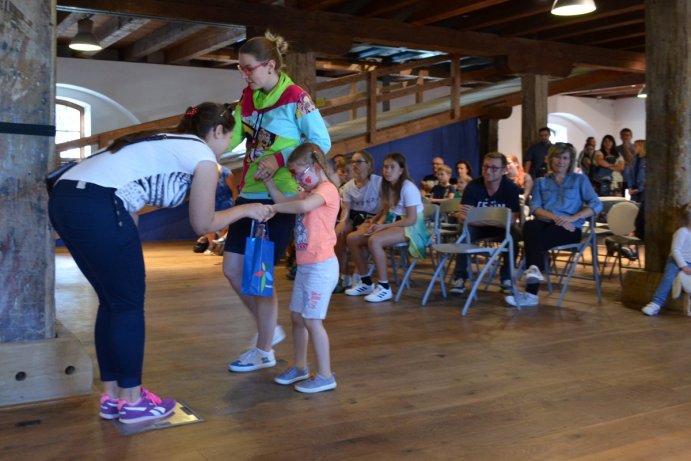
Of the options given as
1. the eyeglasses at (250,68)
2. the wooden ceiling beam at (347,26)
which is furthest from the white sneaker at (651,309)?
the wooden ceiling beam at (347,26)

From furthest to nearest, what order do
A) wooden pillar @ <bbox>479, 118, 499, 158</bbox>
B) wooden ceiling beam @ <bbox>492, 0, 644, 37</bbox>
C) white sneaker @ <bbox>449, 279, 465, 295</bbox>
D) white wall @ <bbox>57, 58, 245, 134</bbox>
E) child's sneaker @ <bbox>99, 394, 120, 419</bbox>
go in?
wooden pillar @ <bbox>479, 118, 499, 158</bbox> → white wall @ <bbox>57, 58, 245, 134</bbox> → wooden ceiling beam @ <bbox>492, 0, 644, 37</bbox> → white sneaker @ <bbox>449, 279, 465, 295</bbox> → child's sneaker @ <bbox>99, 394, 120, 419</bbox>

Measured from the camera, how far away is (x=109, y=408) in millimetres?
2746

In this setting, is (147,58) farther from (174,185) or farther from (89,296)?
(174,185)

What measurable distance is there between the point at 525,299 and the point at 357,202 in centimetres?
166

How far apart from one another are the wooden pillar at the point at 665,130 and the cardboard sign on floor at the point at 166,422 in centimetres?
352

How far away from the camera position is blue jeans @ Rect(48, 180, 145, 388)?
2.47m

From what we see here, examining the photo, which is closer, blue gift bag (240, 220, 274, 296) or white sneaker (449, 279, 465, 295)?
blue gift bag (240, 220, 274, 296)

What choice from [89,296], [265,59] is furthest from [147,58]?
[265,59]

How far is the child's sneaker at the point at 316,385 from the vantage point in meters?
3.11

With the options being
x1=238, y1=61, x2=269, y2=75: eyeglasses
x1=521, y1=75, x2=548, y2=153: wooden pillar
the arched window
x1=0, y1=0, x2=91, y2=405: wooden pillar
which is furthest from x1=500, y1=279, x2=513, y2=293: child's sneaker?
the arched window

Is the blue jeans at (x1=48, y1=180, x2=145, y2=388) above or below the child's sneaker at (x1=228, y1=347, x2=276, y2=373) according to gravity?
above

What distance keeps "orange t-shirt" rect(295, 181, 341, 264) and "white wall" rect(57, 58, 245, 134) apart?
390 inches

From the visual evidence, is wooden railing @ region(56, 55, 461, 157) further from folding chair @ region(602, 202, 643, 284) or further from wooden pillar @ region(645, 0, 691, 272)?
wooden pillar @ region(645, 0, 691, 272)

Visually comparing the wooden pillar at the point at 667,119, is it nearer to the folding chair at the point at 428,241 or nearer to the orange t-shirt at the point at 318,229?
the folding chair at the point at 428,241
